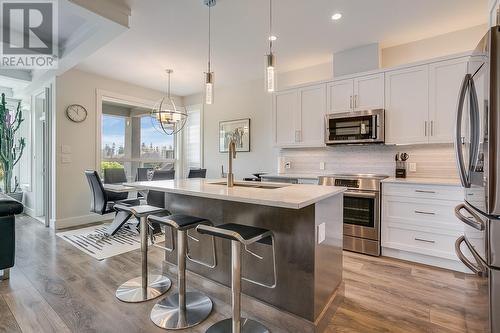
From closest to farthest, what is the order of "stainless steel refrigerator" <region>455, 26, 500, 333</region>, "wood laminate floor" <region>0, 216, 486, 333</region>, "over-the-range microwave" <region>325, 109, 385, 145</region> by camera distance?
"stainless steel refrigerator" <region>455, 26, 500, 333</region>
"wood laminate floor" <region>0, 216, 486, 333</region>
"over-the-range microwave" <region>325, 109, 385, 145</region>

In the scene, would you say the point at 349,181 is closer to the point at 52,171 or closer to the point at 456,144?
the point at 456,144

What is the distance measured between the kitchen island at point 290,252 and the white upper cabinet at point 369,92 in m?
1.91

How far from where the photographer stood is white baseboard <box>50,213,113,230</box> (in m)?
4.21

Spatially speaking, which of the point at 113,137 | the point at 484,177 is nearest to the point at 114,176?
the point at 113,137

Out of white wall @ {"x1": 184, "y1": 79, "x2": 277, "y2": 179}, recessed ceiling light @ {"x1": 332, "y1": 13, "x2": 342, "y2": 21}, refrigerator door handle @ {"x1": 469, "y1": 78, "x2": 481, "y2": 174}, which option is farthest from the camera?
white wall @ {"x1": 184, "y1": 79, "x2": 277, "y2": 179}

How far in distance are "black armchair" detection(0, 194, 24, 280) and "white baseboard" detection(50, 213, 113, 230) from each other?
6.33 feet

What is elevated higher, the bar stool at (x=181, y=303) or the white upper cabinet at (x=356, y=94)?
the white upper cabinet at (x=356, y=94)

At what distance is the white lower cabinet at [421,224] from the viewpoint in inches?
106

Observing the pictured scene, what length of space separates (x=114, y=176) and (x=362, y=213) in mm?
4380

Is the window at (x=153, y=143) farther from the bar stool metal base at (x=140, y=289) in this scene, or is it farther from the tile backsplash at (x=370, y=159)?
the bar stool metal base at (x=140, y=289)

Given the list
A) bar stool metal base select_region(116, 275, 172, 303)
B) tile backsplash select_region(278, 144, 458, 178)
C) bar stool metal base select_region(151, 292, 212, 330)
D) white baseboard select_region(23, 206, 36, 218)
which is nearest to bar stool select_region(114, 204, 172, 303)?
bar stool metal base select_region(116, 275, 172, 303)

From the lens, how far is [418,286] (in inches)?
93.1

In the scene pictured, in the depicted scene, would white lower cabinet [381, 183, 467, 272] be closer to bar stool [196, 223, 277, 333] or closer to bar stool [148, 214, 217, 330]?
bar stool [196, 223, 277, 333]

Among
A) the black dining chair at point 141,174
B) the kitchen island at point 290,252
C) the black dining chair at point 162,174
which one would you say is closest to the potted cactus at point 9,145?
the black dining chair at point 141,174
